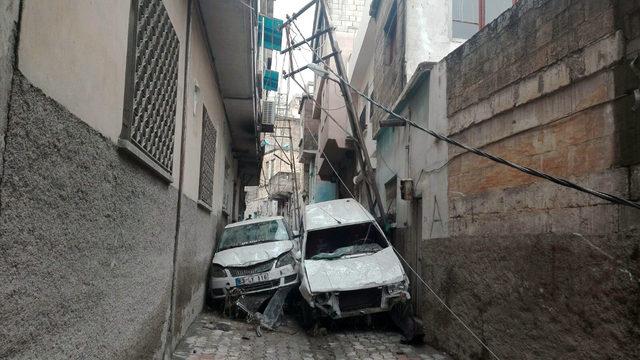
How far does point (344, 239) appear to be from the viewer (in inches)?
376

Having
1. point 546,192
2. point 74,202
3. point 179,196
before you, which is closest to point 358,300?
point 179,196

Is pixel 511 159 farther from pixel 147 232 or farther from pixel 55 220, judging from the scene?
pixel 55 220

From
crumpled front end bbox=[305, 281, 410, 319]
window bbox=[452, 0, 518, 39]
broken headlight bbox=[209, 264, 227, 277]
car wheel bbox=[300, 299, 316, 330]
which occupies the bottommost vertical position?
car wheel bbox=[300, 299, 316, 330]

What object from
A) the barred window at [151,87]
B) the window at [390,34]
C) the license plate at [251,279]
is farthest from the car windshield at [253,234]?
the barred window at [151,87]

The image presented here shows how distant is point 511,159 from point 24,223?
4.53 metres

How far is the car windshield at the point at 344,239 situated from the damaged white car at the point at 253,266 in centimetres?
39

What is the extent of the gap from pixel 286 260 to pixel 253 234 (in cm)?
149

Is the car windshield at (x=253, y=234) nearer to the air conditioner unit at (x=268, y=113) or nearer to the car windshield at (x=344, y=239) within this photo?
the car windshield at (x=344, y=239)

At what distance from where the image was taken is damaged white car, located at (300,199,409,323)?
7.45 m

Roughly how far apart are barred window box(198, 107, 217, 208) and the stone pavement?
6.65 feet

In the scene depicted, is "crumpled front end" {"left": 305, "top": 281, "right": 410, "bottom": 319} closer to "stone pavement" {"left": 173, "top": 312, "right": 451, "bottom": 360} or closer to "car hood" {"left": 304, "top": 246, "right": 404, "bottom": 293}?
"car hood" {"left": 304, "top": 246, "right": 404, "bottom": 293}

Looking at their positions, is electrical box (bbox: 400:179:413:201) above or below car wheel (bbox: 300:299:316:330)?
above

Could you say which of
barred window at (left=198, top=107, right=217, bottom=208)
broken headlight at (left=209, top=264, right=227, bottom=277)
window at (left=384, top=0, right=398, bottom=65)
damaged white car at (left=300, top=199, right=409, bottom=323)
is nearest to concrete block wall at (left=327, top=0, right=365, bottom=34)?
window at (left=384, top=0, right=398, bottom=65)

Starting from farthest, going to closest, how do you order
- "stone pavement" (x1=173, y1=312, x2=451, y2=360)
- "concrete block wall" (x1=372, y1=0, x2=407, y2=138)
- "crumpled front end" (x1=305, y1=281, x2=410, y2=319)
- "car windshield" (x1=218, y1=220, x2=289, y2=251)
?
"car windshield" (x1=218, y1=220, x2=289, y2=251) < "concrete block wall" (x1=372, y1=0, x2=407, y2=138) < "crumpled front end" (x1=305, y1=281, x2=410, y2=319) < "stone pavement" (x1=173, y1=312, x2=451, y2=360)
